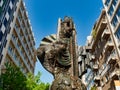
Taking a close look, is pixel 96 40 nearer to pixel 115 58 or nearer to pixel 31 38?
pixel 115 58

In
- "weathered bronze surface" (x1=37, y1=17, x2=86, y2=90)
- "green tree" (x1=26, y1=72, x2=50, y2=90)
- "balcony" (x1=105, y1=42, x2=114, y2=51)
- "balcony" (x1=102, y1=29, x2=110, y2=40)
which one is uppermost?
"balcony" (x1=102, y1=29, x2=110, y2=40)

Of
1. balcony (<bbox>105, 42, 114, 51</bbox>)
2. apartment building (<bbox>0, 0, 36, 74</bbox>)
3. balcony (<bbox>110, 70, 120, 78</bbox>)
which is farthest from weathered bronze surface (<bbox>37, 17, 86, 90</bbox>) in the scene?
balcony (<bbox>105, 42, 114, 51</bbox>)

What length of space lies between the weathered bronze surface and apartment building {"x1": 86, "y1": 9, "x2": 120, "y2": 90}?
2426cm

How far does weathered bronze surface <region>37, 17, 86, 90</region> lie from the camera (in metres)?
4.01

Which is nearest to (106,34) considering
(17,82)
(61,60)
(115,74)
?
(115,74)

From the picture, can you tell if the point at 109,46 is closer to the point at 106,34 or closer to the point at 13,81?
the point at 106,34

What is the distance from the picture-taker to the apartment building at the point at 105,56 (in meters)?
29.9

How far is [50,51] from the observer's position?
4.39 meters

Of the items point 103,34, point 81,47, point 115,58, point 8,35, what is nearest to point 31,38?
point 8,35

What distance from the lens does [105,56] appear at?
33.9 m

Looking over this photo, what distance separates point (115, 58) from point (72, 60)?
25.7 metres

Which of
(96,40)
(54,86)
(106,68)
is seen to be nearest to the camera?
(54,86)

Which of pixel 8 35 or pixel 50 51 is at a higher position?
pixel 8 35

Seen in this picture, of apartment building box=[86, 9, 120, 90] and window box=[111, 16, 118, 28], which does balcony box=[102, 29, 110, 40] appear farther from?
window box=[111, 16, 118, 28]
